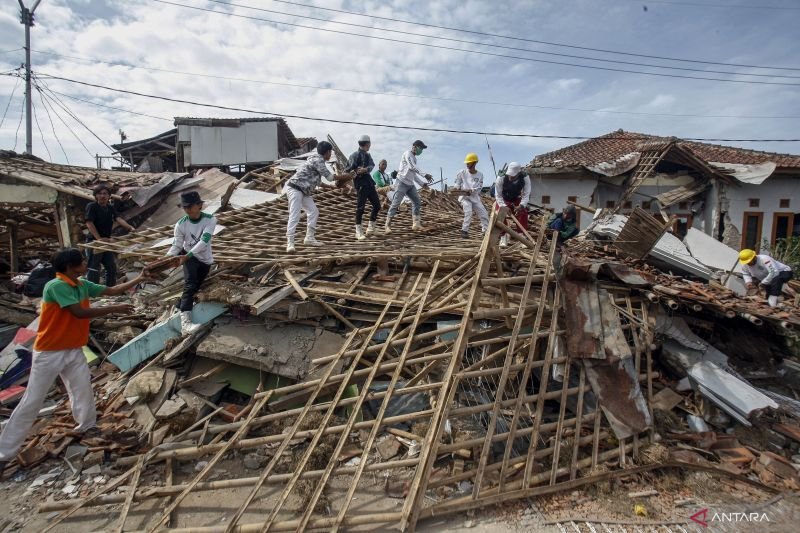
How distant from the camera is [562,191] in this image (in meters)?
15.0

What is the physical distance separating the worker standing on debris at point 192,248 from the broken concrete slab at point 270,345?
0.41 metres

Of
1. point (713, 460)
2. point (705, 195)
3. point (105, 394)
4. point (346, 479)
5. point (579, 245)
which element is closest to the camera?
point (346, 479)

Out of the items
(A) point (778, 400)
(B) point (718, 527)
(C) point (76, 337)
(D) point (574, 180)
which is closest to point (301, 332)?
(C) point (76, 337)

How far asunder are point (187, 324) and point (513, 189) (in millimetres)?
5452

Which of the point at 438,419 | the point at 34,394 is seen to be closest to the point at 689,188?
the point at 438,419

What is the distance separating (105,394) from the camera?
15.8 ft

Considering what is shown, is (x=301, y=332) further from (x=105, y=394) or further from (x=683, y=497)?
(x=683, y=497)

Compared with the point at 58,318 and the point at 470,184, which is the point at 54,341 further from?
the point at 470,184

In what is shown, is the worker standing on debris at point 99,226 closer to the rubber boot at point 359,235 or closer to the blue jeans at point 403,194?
the rubber boot at point 359,235

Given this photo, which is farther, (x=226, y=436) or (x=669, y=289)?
(x=669, y=289)

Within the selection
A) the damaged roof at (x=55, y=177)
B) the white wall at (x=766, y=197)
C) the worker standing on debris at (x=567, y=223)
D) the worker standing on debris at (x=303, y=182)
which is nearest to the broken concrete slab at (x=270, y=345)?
the worker standing on debris at (x=303, y=182)

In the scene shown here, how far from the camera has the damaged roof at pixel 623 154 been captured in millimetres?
14492

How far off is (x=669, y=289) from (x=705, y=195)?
13.0 metres

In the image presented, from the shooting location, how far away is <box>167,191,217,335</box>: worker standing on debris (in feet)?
15.6
